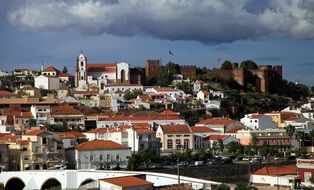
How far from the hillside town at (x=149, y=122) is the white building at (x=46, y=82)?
0.13 meters

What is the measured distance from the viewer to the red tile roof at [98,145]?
58688mm

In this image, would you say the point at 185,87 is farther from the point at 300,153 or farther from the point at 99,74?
the point at 300,153

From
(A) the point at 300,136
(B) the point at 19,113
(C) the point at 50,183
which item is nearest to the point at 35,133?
(C) the point at 50,183

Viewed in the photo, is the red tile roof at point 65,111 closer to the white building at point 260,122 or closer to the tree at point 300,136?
the white building at point 260,122

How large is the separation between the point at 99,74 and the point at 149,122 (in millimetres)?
31865

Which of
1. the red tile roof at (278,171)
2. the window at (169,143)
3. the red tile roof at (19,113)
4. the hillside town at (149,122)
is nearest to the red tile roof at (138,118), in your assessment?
the hillside town at (149,122)

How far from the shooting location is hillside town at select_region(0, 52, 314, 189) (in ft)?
191

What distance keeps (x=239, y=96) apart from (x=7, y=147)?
4862cm

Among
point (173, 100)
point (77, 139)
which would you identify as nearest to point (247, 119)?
point (173, 100)

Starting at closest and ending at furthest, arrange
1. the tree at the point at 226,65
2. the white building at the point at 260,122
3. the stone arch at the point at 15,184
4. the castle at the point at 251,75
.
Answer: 1. the stone arch at the point at 15,184
2. the white building at the point at 260,122
3. the castle at the point at 251,75
4. the tree at the point at 226,65

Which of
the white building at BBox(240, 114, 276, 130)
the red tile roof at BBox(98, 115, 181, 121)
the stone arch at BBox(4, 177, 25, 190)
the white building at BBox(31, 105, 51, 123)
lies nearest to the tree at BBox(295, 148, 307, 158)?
the white building at BBox(240, 114, 276, 130)

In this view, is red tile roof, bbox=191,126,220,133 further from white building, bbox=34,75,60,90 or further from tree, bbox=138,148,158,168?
white building, bbox=34,75,60,90

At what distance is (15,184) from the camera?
175 ft

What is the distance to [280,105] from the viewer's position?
4112 inches
